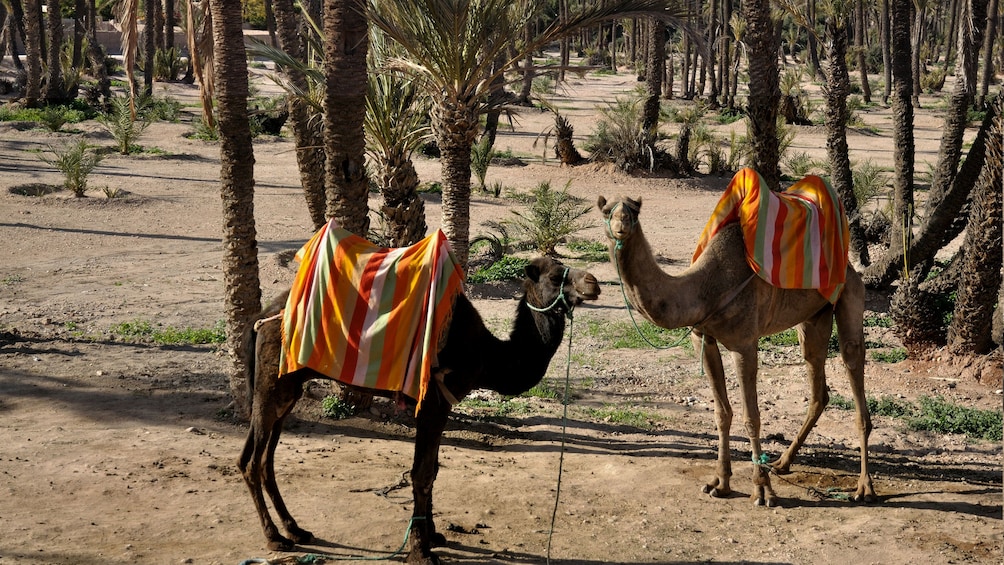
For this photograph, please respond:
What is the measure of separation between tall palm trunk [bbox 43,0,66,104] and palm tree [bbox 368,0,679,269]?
987 inches

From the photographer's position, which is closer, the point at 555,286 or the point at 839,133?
the point at 555,286

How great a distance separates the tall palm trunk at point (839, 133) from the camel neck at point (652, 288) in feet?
27.6

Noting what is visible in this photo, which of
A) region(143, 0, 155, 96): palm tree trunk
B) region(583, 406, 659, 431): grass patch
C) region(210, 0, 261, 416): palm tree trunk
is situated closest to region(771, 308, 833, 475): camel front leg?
region(583, 406, 659, 431): grass patch

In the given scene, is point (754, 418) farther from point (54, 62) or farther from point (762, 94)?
point (54, 62)

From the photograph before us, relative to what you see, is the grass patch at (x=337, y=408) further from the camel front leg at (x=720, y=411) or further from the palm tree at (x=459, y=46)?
the camel front leg at (x=720, y=411)

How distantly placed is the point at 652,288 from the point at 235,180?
430 centimetres

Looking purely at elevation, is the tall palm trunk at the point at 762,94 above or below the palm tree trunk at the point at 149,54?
below

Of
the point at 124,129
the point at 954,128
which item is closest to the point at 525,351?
the point at 954,128

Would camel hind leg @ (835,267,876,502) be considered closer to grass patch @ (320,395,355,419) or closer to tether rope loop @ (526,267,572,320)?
tether rope loop @ (526,267,572,320)

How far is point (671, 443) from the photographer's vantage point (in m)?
9.52

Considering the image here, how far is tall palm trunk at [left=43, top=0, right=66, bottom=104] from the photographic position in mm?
32344

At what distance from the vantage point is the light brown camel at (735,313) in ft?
22.7

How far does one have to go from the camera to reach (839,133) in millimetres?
15148

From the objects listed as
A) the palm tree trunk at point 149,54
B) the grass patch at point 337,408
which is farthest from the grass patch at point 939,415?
the palm tree trunk at point 149,54
